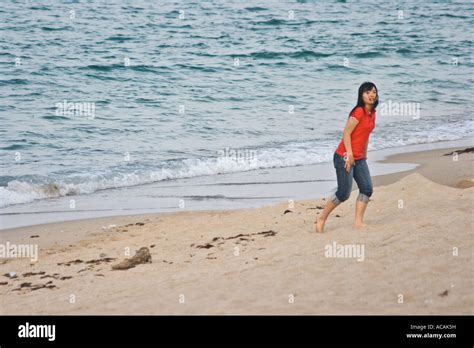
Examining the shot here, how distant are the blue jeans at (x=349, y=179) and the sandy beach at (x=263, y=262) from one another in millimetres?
378

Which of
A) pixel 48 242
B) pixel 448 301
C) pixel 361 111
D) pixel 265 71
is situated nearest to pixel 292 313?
pixel 448 301

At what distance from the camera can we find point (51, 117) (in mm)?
19094

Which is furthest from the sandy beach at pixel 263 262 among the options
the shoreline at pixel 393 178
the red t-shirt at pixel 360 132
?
the red t-shirt at pixel 360 132

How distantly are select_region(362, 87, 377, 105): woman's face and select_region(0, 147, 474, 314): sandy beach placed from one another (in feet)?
4.41

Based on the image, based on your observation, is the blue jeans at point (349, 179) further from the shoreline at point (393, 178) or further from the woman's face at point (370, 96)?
the shoreline at point (393, 178)

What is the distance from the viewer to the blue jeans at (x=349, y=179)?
8.36m

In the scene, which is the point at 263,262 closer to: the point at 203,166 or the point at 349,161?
the point at 349,161

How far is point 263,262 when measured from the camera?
25.1 ft

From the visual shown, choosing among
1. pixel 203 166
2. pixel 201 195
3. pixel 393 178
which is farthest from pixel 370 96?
pixel 203 166

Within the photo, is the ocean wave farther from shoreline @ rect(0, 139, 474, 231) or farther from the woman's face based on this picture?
the woman's face

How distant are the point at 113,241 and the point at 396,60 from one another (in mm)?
22812

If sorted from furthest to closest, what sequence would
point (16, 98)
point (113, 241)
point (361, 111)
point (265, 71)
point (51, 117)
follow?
point (265, 71) → point (16, 98) → point (51, 117) → point (113, 241) → point (361, 111)

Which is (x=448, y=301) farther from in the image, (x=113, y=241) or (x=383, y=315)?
(x=113, y=241)

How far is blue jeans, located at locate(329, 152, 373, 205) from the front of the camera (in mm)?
8359
